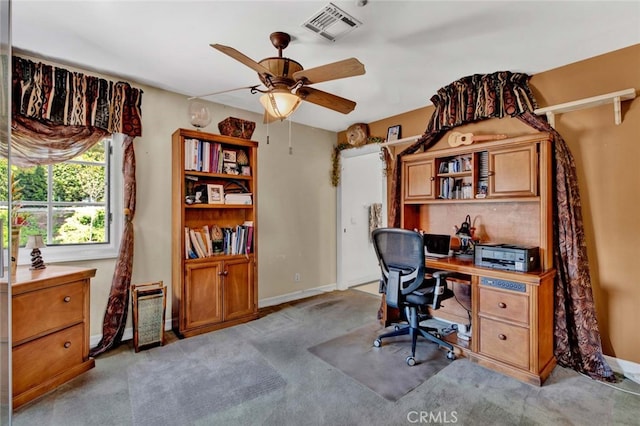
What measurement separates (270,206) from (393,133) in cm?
191

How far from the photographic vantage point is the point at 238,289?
129 inches

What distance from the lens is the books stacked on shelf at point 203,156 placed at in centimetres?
304

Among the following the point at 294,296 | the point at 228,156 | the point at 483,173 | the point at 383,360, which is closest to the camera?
the point at 383,360

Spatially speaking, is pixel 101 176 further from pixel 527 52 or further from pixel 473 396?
pixel 527 52

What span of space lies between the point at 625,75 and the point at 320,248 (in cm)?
365

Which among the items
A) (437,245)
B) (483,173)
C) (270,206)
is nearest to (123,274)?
(270,206)

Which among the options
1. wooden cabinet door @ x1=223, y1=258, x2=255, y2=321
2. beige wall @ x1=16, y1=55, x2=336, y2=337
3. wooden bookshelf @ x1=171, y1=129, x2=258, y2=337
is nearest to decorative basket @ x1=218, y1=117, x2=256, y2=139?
wooden bookshelf @ x1=171, y1=129, x2=258, y2=337

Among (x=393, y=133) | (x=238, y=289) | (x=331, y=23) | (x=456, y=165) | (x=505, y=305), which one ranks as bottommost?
(x=238, y=289)

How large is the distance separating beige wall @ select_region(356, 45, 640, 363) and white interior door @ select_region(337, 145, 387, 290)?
237 centimetres

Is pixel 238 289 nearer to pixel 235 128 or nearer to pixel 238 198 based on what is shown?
pixel 238 198

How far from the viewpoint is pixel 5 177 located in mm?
1354

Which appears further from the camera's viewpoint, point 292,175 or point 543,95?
point 292,175

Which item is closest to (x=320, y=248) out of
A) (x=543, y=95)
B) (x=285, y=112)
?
(x=285, y=112)

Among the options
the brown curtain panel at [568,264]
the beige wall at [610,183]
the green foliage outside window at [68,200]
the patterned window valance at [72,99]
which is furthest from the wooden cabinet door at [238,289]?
the beige wall at [610,183]
